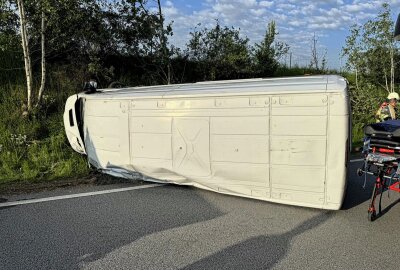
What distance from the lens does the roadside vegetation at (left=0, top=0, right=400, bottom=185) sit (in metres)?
8.55

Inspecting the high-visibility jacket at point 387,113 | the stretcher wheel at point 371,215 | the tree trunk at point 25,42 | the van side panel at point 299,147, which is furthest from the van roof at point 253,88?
the high-visibility jacket at point 387,113

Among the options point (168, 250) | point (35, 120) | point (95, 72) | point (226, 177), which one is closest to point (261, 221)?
point (226, 177)

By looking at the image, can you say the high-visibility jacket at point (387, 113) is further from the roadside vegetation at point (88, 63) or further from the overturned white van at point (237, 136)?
the overturned white van at point (237, 136)

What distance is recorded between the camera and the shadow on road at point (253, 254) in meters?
3.81

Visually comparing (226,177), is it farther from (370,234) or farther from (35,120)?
(35,120)

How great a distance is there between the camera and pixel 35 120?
9.70 m

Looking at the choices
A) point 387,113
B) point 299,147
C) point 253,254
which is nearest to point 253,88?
point 299,147

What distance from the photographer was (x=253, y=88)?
553 cm

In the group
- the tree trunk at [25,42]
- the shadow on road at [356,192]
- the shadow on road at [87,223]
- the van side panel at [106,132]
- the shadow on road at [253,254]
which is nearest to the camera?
the shadow on road at [253,254]

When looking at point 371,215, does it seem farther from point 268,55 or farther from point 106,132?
point 268,55

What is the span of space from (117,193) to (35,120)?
4641mm

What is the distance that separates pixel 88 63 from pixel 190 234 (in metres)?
8.78

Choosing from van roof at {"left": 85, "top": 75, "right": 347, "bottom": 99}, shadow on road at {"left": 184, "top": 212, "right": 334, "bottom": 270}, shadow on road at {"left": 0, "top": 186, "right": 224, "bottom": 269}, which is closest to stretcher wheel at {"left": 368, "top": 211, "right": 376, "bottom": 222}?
shadow on road at {"left": 184, "top": 212, "right": 334, "bottom": 270}

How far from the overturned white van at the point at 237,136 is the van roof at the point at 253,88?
1 cm
